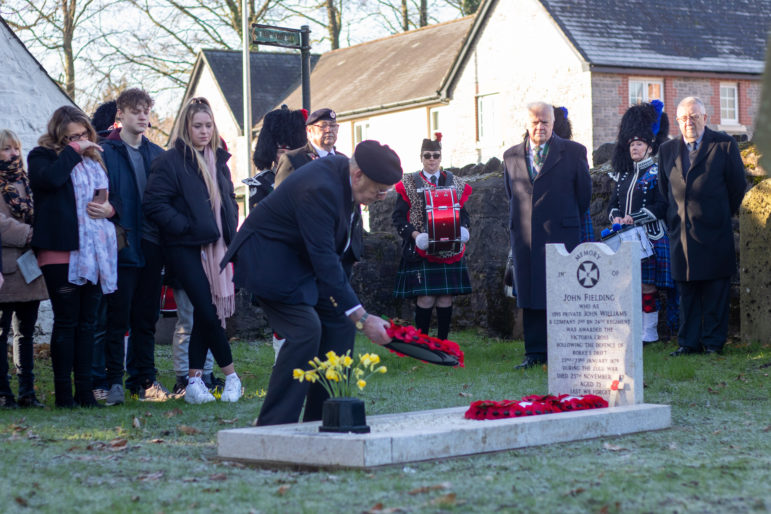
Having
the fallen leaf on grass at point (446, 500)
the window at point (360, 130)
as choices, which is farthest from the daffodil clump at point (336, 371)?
the window at point (360, 130)

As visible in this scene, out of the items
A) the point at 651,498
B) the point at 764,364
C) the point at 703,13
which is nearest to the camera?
the point at 651,498

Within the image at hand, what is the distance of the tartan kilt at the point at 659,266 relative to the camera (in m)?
10.9

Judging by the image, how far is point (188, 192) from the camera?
819cm

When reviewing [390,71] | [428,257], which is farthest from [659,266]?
[390,71]

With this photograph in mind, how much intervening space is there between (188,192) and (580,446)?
365 cm

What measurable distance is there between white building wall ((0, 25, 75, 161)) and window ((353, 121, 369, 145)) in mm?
29561

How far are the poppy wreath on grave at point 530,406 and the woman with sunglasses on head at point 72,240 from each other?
295 centimetres

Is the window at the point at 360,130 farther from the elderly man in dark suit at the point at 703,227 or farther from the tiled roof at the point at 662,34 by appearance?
the elderly man in dark suit at the point at 703,227

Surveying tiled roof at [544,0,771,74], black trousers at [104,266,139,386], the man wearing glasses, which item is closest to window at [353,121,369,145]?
tiled roof at [544,0,771,74]

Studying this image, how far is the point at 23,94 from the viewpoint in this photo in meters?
12.3

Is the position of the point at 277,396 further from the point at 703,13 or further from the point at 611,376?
the point at 703,13

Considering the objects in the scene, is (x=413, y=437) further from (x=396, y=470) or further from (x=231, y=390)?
(x=231, y=390)

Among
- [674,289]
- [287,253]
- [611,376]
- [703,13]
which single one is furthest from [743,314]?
[703,13]

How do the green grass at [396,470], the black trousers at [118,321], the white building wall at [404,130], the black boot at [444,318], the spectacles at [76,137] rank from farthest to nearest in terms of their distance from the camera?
the white building wall at [404,130] < the black boot at [444,318] < the black trousers at [118,321] < the spectacles at [76,137] < the green grass at [396,470]
